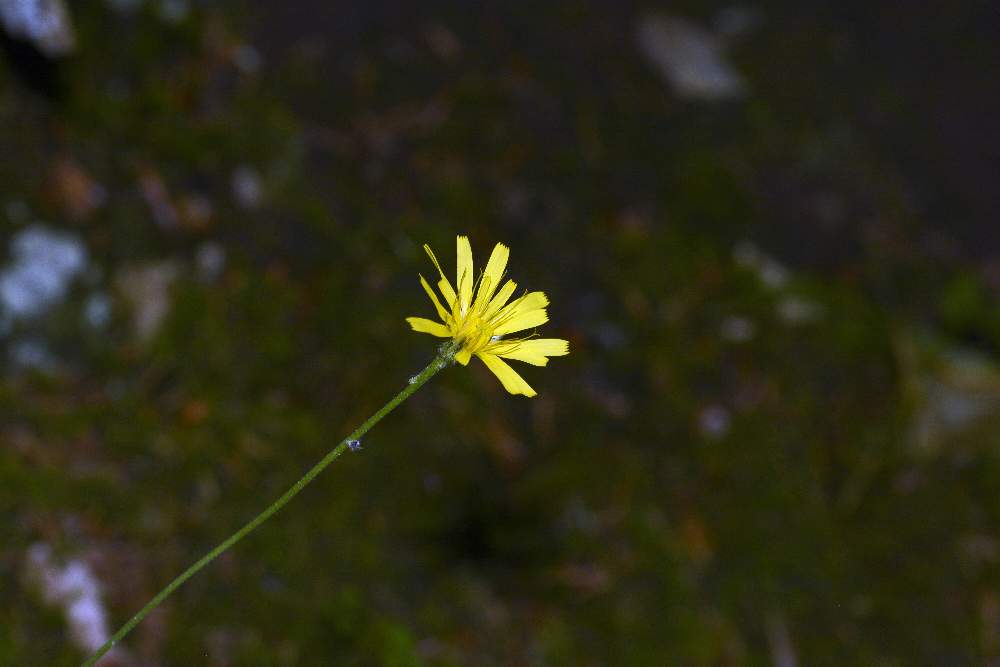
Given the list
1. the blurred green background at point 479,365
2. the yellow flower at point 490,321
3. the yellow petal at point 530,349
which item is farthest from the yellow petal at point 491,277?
the blurred green background at point 479,365

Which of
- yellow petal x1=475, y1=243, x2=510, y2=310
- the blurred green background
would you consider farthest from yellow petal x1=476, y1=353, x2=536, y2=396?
the blurred green background

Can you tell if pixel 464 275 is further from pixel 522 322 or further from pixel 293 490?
pixel 293 490

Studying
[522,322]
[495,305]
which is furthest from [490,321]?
[522,322]

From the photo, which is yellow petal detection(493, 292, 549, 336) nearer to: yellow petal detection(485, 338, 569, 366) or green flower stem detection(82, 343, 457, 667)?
Result: yellow petal detection(485, 338, 569, 366)

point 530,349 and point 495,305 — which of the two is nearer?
point 495,305

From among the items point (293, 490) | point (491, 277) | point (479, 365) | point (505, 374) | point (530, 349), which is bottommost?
point (293, 490)
